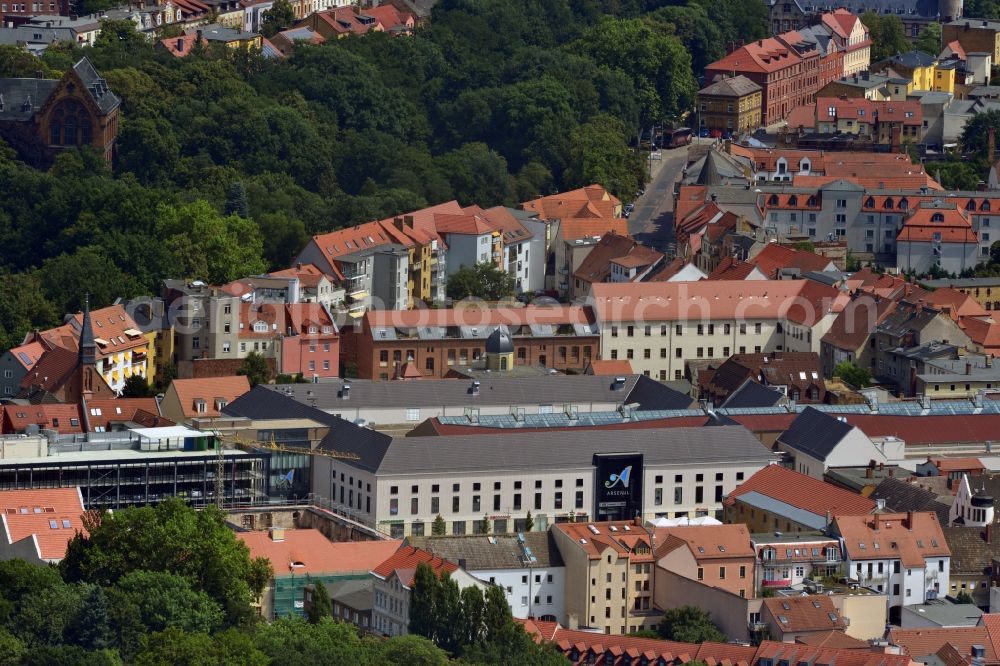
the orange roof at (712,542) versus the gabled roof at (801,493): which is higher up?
the gabled roof at (801,493)

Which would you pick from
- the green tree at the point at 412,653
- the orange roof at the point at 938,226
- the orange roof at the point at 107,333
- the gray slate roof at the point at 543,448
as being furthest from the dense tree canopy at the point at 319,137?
the green tree at the point at 412,653

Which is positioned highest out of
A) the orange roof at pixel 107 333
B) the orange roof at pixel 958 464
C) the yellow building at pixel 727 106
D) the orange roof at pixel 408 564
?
the yellow building at pixel 727 106

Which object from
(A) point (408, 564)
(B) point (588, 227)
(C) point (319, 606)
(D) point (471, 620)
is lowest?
(D) point (471, 620)

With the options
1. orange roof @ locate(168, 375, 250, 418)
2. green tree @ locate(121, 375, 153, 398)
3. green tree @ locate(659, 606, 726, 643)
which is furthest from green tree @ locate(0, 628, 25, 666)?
green tree @ locate(121, 375, 153, 398)

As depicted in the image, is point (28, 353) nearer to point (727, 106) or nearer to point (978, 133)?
point (978, 133)

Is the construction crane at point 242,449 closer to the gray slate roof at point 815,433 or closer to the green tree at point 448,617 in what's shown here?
the gray slate roof at point 815,433

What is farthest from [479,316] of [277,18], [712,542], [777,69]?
[277,18]

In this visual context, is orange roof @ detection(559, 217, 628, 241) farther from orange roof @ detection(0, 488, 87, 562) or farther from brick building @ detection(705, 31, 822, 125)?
orange roof @ detection(0, 488, 87, 562)
